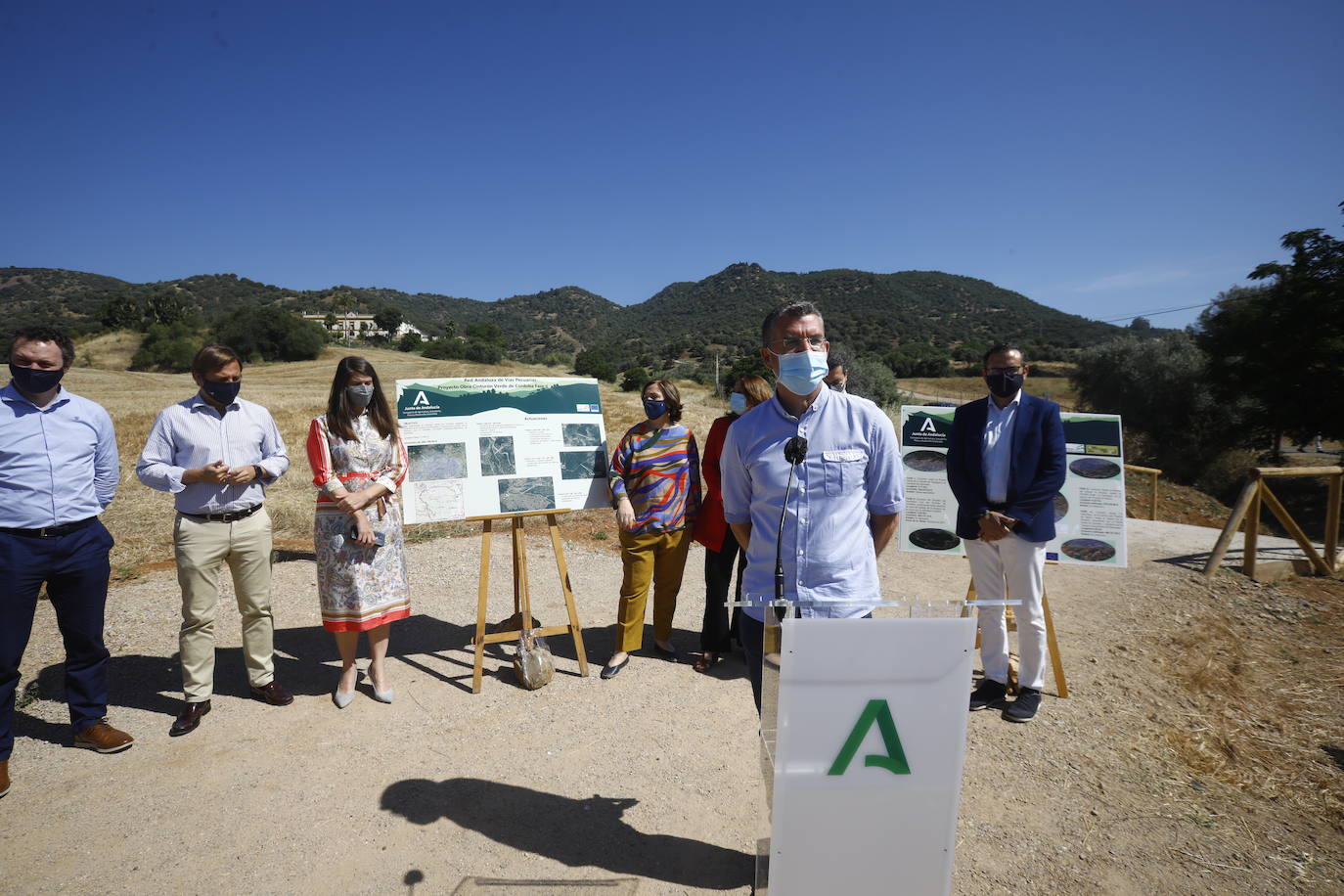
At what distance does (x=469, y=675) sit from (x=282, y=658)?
1501 millimetres

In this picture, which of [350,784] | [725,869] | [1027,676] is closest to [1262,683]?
[1027,676]

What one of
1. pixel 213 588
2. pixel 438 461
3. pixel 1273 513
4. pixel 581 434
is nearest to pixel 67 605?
pixel 213 588

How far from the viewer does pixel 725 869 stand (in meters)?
2.92

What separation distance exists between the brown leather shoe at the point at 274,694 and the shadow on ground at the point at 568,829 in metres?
1.33

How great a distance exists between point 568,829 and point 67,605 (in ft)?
9.81

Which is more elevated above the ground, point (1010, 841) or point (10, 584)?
point (10, 584)

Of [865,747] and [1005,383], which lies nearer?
[865,747]

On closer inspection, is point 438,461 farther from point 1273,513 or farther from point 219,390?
point 1273,513

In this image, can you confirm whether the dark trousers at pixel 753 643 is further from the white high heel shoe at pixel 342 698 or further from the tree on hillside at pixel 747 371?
the white high heel shoe at pixel 342 698

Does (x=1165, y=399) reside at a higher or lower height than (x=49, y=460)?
lower

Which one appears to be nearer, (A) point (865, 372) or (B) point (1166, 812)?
(B) point (1166, 812)

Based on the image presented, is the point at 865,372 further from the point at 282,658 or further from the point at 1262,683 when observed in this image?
the point at 282,658

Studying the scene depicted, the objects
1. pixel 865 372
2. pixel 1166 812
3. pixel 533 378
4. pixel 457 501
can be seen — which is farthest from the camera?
pixel 865 372

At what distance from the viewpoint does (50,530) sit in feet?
11.3
